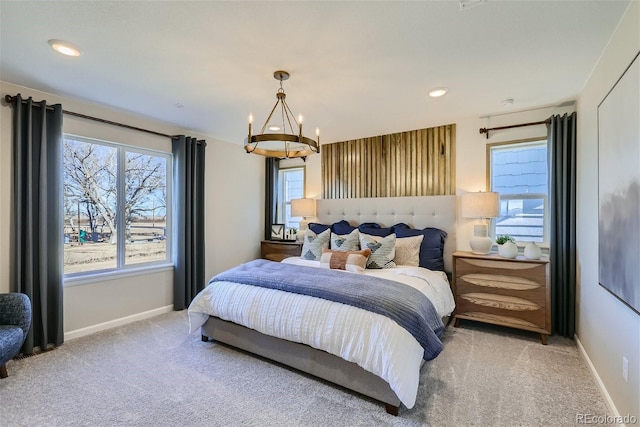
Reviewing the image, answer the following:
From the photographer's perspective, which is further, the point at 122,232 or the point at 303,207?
the point at 303,207

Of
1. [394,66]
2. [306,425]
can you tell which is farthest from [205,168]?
[306,425]

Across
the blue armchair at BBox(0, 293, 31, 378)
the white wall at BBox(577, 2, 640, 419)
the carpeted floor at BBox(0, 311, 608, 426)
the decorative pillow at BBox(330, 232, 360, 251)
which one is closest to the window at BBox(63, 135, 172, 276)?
the blue armchair at BBox(0, 293, 31, 378)

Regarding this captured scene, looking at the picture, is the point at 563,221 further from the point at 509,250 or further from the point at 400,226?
the point at 400,226

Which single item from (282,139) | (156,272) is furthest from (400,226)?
(156,272)

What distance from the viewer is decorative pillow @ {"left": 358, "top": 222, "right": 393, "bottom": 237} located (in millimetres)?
3967

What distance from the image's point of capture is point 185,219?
13.3 feet

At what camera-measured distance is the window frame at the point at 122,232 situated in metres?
3.29

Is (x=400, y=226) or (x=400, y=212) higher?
(x=400, y=212)

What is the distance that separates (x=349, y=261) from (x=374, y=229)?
3.15ft

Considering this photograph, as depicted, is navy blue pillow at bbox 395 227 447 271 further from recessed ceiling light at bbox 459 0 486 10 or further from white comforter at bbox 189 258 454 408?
recessed ceiling light at bbox 459 0 486 10

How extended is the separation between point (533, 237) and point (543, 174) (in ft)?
2.43

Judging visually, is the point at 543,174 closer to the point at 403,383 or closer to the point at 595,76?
the point at 595,76

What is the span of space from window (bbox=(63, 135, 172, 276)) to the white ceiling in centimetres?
67

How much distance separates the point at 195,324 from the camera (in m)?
3.02
